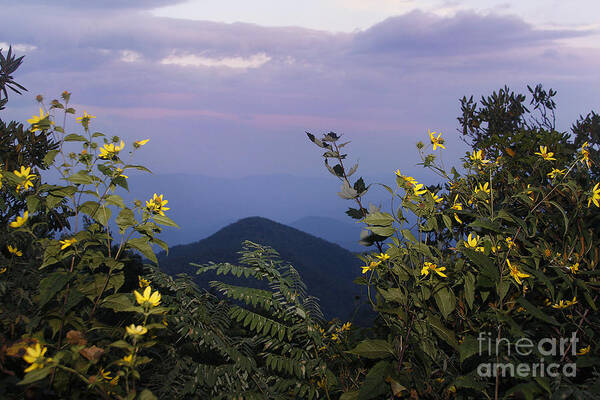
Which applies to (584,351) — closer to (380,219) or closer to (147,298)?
(380,219)

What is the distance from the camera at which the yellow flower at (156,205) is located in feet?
6.82

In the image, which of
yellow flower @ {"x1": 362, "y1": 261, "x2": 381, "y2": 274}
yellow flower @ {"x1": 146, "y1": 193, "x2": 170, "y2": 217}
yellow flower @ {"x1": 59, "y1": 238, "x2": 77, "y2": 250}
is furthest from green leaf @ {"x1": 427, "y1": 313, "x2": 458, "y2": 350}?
yellow flower @ {"x1": 59, "y1": 238, "x2": 77, "y2": 250}

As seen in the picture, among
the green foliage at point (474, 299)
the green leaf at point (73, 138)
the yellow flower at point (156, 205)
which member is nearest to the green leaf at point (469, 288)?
the green foliage at point (474, 299)

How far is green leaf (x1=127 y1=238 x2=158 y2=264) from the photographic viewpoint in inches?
74.7

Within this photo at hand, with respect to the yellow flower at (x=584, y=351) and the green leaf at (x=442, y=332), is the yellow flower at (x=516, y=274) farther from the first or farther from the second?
the yellow flower at (x=584, y=351)

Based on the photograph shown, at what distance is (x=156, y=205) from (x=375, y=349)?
4.23 ft

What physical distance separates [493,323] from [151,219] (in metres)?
1.84

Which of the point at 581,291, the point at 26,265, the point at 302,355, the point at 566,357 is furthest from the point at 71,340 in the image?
the point at 581,291

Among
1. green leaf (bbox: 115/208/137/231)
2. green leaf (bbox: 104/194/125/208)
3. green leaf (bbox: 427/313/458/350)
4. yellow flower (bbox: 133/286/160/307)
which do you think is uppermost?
green leaf (bbox: 104/194/125/208)

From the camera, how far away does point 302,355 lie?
2504mm

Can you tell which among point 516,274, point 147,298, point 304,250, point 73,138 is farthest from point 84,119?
point 304,250

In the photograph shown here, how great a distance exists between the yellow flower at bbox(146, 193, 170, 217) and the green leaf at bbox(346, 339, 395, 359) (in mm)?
1167

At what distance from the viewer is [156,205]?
2.10 meters

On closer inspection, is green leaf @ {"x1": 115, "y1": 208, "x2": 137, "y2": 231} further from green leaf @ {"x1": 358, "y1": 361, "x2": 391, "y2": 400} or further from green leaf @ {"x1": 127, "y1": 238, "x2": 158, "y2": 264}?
green leaf @ {"x1": 358, "y1": 361, "x2": 391, "y2": 400}
